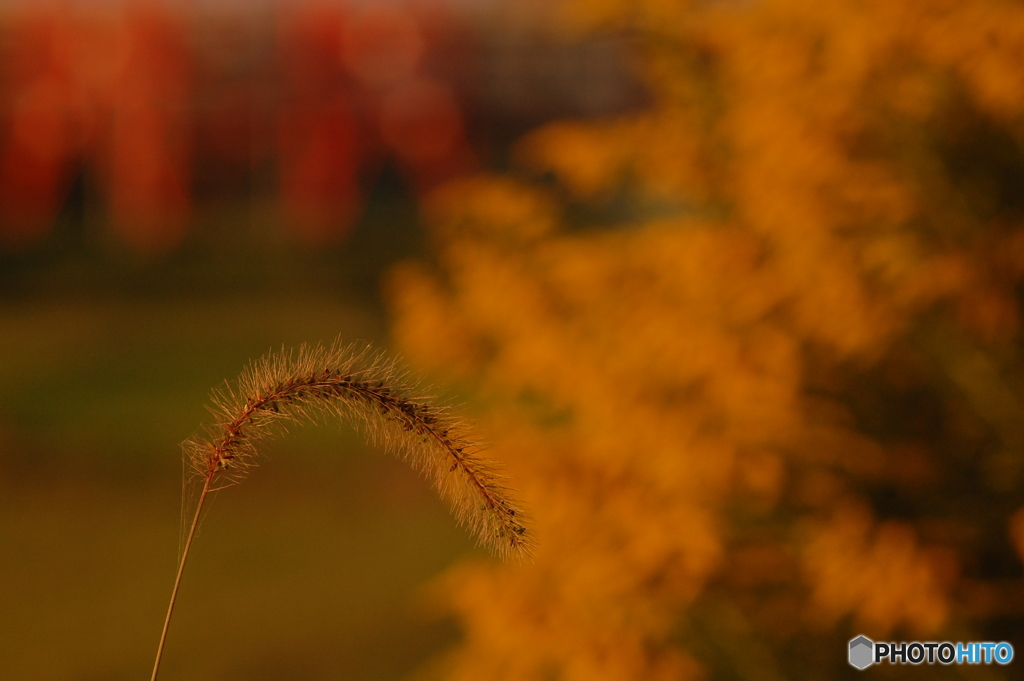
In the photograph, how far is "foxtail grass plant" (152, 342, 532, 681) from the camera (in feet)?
4.12

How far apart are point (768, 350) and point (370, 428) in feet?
5.97

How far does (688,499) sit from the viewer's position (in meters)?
2.91

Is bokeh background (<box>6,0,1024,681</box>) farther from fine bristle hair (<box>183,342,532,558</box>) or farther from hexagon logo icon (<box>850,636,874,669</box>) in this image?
fine bristle hair (<box>183,342,532,558</box>)

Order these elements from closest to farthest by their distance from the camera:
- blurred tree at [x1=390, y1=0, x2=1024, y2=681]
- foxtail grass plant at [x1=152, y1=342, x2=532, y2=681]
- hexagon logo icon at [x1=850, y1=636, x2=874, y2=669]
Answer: foxtail grass plant at [x1=152, y1=342, x2=532, y2=681]
blurred tree at [x1=390, y1=0, x2=1024, y2=681]
hexagon logo icon at [x1=850, y1=636, x2=874, y2=669]

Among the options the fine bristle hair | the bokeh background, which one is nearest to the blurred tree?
the bokeh background

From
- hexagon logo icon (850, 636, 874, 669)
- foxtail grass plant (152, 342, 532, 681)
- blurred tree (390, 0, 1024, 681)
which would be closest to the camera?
foxtail grass plant (152, 342, 532, 681)

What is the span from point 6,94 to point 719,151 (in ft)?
37.0

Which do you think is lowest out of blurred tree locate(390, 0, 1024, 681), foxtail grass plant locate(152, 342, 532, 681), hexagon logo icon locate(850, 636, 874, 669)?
foxtail grass plant locate(152, 342, 532, 681)

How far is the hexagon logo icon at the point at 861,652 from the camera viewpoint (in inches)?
117

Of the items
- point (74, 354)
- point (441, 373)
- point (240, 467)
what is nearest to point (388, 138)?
point (74, 354)

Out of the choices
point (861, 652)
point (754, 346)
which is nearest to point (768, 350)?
point (754, 346)

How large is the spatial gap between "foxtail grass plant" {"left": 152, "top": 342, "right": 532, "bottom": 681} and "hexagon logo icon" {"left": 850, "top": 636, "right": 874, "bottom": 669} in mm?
1998

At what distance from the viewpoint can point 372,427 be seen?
135cm

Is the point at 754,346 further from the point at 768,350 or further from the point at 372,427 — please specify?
the point at 372,427
